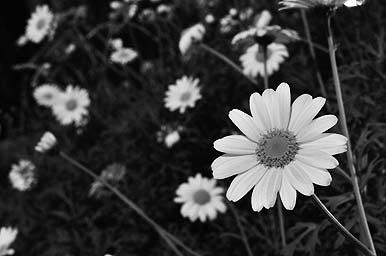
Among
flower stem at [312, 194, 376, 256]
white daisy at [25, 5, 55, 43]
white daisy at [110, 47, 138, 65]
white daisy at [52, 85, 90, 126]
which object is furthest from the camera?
white daisy at [25, 5, 55, 43]

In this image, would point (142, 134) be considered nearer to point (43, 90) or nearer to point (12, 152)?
point (43, 90)

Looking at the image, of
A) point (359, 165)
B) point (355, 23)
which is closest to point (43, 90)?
point (355, 23)

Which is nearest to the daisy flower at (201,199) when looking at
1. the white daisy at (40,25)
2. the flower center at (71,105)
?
the flower center at (71,105)

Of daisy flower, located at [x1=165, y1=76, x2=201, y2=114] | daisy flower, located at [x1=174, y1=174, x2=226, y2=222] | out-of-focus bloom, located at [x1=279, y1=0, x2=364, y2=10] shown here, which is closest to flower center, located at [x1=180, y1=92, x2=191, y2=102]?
daisy flower, located at [x1=165, y1=76, x2=201, y2=114]

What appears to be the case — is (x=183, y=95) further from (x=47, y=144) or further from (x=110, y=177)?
(x=47, y=144)

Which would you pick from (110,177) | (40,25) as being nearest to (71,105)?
(40,25)

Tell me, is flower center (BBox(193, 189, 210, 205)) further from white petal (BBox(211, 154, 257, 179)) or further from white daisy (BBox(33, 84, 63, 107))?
white daisy (BBox(33, 84, 63, 107))

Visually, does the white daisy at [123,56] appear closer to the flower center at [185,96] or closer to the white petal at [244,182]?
the flower center at [185,96]
